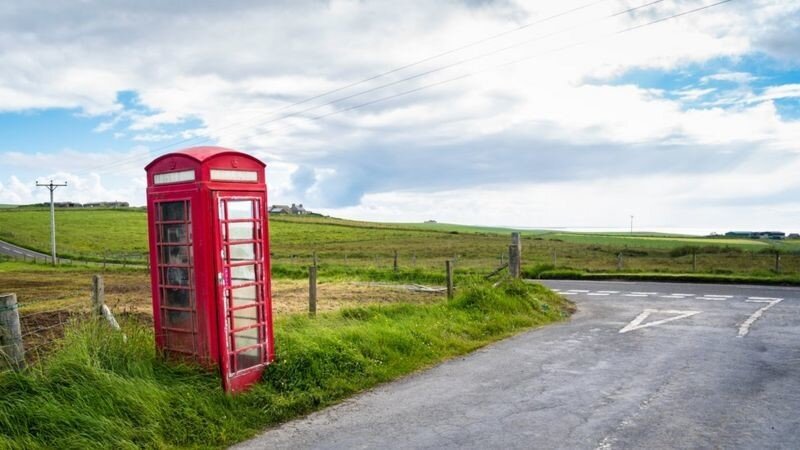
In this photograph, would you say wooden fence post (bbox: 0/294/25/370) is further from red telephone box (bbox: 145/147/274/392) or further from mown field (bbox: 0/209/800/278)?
mown field (bbox: 0/209/800/278)

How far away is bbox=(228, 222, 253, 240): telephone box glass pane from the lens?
24.4 ft

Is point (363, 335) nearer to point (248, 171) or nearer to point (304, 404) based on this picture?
point (304, 404)

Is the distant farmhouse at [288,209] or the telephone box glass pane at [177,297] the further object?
the distant farmhouse at [288,209]

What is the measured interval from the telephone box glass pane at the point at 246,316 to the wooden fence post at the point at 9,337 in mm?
2410

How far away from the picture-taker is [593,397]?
25.7 ft

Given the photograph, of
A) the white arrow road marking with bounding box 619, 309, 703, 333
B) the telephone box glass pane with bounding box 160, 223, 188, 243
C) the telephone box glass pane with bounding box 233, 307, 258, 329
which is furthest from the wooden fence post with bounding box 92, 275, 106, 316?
the white arrow road marking with bounding box 619, 309, 703, 333

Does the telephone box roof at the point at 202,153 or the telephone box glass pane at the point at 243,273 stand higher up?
the telephone box roof at the point at 202,153

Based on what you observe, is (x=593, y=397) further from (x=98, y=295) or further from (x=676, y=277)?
(x=676, y=277)

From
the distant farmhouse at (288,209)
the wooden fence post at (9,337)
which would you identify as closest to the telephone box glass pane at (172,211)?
the wooden fence post at (9,337)

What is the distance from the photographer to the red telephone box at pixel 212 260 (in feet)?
23.0

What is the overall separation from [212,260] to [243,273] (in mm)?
732

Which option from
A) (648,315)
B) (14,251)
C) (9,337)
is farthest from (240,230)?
(14,251)

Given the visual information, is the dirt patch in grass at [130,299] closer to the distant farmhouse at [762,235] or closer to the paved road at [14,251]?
the paved road at [14,251]

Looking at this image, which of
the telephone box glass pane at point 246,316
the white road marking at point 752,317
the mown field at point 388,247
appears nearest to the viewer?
the telephone box glass pane at point 246,316
